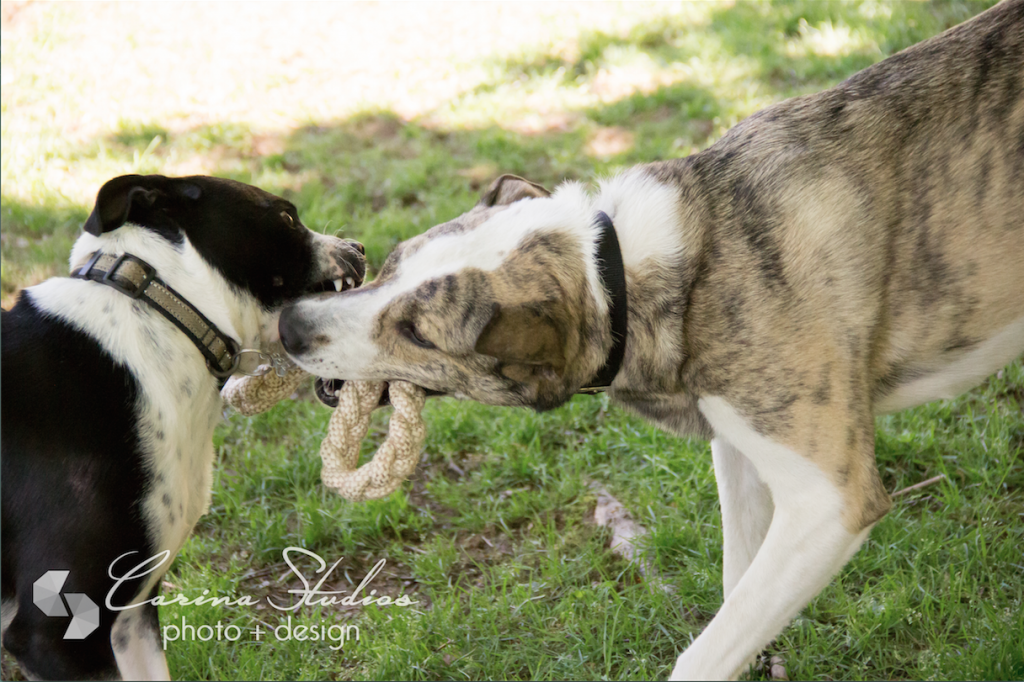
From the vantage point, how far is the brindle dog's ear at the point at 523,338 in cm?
269

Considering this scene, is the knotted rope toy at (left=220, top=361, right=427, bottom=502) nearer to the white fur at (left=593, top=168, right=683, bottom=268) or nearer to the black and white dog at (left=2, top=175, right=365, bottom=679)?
the black and white dog at (left=2, top=175, right=365, bottom=679)

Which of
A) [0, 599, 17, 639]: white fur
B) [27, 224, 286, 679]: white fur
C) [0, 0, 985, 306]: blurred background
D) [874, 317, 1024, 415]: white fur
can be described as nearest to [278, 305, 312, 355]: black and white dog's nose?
[27, 224, 286, 679]: white fur

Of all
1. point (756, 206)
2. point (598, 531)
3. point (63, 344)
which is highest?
point (756, 206)

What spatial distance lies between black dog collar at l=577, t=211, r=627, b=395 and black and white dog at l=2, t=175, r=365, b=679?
3.92ft

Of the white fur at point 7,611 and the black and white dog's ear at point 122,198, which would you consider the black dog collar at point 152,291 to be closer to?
the black and white dog's ear at point 122,198

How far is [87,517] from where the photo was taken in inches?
102

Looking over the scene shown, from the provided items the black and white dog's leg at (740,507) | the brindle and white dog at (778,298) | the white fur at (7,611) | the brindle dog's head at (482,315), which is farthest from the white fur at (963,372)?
the white fur at (7,611)

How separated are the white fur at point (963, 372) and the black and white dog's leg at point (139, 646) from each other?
2496mm

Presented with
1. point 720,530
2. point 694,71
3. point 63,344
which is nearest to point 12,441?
point 63,344

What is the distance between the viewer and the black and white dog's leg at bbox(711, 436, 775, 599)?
10.6ft

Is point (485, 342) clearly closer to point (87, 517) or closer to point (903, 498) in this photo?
point (87, 517)

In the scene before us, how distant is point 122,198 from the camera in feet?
9.77

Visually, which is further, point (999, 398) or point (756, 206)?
point (999, 398)

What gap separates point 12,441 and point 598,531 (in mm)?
2261
